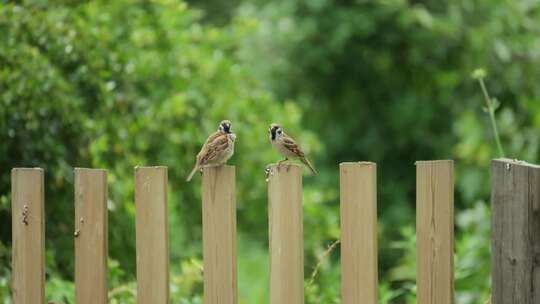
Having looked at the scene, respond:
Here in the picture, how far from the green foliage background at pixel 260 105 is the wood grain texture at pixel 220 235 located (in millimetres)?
1107

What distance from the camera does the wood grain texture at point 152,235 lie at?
2.73 metres

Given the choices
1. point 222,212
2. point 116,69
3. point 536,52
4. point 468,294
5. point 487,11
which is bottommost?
point 468,294

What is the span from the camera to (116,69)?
5.20 m

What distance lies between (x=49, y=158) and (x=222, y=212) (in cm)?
204

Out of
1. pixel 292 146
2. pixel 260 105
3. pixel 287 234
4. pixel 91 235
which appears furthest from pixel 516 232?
pixel 260 105

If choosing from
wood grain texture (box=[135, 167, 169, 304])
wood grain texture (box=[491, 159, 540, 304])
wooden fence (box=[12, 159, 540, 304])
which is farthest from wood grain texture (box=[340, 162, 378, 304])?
wood grain texture (box=[135, 167, 169, 304])

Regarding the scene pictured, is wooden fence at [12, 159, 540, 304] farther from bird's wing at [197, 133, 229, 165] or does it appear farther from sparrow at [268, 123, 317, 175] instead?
sparrow at [268, 123, 317, 175]

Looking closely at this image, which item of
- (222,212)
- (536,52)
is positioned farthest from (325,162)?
(222,212)

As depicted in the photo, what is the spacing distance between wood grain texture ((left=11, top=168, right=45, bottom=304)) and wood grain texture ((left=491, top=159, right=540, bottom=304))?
4.87 ft

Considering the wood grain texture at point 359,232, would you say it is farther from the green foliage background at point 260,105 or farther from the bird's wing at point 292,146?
the bird's wing at point 292,146

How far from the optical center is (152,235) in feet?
8.98

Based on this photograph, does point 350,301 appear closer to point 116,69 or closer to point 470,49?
point 116,69

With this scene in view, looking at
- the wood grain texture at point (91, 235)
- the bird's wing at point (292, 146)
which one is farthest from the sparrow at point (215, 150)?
→ the wood grain texture at point (91, 235)

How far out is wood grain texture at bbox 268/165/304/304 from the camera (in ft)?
8.58
